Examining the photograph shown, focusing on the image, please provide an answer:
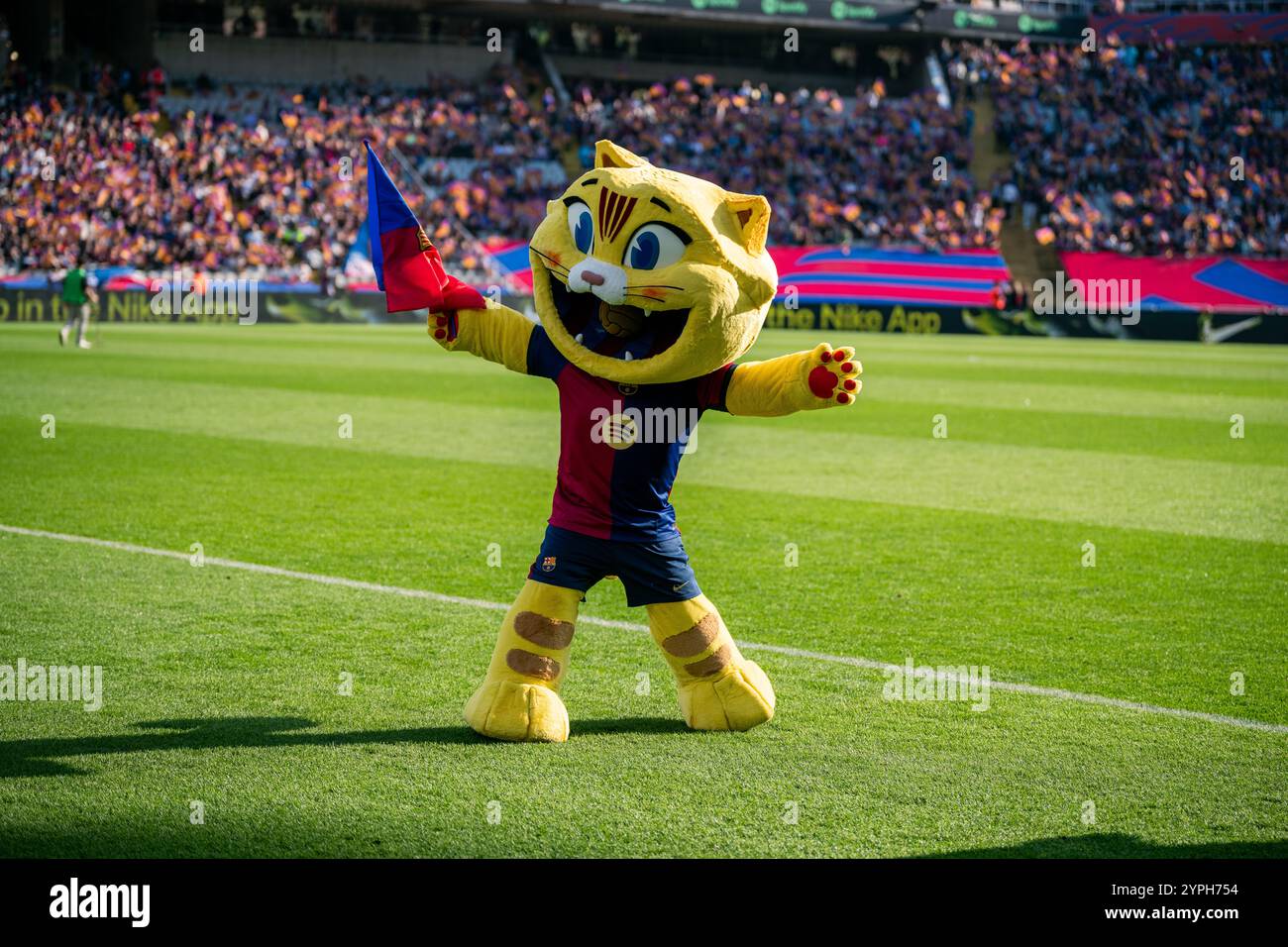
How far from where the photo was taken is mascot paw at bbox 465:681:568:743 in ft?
17.4

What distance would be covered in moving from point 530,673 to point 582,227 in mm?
1706

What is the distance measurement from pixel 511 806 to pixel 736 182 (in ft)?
A: 131

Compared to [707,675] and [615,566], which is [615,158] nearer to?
[615,566]

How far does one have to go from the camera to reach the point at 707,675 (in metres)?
5.55

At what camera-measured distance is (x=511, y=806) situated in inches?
181

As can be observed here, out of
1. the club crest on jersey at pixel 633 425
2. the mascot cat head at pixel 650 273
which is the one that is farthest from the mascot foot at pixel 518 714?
the mascot cat head at pixel 650 273

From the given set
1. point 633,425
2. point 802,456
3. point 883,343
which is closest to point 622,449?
point 633,425

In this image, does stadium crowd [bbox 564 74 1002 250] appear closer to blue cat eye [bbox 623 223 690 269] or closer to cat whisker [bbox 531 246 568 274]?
cat whisker [bbox 531 246 568 274]

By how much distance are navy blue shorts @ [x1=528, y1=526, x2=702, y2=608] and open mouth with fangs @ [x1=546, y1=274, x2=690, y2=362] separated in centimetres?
72

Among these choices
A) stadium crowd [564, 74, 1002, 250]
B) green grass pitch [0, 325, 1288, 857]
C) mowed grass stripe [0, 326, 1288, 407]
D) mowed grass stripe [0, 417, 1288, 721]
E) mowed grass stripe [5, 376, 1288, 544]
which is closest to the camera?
green grass pitch [0, 325, 1288, 857]

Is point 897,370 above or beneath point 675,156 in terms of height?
beneath

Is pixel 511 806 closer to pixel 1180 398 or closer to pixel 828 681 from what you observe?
pixel 828 681

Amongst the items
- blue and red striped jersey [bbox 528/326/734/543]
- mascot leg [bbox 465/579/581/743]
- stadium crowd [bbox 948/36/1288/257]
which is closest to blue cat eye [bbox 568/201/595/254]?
blue and red striped jersey [bbox 528/326/734/543]
